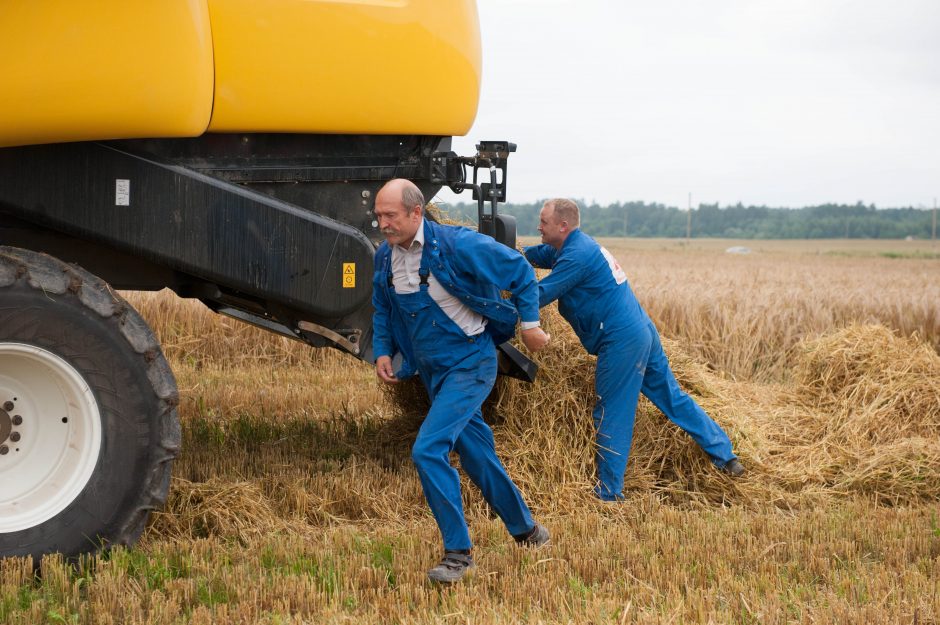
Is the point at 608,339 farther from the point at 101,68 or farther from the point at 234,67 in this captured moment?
the point at 101,68

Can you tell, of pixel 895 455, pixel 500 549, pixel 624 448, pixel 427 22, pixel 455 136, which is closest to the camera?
pixel 500 549

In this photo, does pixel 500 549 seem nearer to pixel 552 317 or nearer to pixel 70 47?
pixel 552 317

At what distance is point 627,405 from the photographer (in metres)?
5.61

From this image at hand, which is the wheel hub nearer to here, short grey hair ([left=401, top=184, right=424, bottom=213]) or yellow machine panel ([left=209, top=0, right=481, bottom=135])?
yellow machine panel ([left=209, top=0, right=481, bottom=135])

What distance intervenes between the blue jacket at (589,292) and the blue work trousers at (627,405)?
72mm

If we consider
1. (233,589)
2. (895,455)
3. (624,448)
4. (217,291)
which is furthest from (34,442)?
(895,455)

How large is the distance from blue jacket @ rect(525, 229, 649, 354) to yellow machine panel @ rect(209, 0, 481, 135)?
101cm

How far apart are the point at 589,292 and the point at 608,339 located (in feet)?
0.92

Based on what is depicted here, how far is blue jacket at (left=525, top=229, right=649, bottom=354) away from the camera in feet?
18.1

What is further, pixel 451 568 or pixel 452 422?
pixel 452 422

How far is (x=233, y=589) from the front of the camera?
376cm

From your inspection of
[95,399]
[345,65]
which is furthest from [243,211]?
[95,399]

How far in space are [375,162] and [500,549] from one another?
75.8 inches

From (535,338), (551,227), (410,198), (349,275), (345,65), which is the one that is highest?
(345,65)
